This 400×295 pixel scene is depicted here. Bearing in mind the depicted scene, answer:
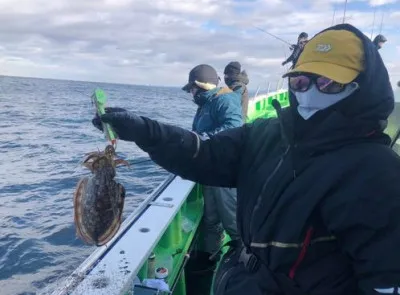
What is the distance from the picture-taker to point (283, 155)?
69.9 inches

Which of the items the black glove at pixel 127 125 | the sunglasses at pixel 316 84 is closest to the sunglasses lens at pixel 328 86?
the sunglasses at pixel 316 84

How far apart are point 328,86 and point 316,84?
56 mm

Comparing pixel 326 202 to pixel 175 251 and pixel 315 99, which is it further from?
pixel 175 251

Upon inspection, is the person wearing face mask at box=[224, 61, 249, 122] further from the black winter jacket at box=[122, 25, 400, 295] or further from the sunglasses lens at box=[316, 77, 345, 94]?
the sunglasses lens at box=[316, 77, 345, 94]

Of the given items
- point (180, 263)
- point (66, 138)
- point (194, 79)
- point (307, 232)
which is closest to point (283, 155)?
point (307, 232)

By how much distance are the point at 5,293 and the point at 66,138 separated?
10323mm

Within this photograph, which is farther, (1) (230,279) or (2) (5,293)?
(2) (5,293)

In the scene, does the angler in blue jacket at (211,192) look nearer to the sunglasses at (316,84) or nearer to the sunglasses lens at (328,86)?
the sunglasses at (316,84)

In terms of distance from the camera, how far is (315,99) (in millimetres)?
1671

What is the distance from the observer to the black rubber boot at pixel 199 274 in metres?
3.85

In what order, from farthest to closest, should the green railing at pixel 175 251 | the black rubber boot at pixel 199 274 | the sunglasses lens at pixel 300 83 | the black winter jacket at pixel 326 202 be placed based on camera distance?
the black rubber boot at pixel 199 274 → the green railing at pixel 175 251 → the sunglasses lens at pixel 300 83 → the black winter jacket at pixel 326 202

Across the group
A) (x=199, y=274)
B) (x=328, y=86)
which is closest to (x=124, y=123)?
(x=328, y=86)

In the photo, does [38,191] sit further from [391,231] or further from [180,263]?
[391,231]

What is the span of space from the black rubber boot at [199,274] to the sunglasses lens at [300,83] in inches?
108
